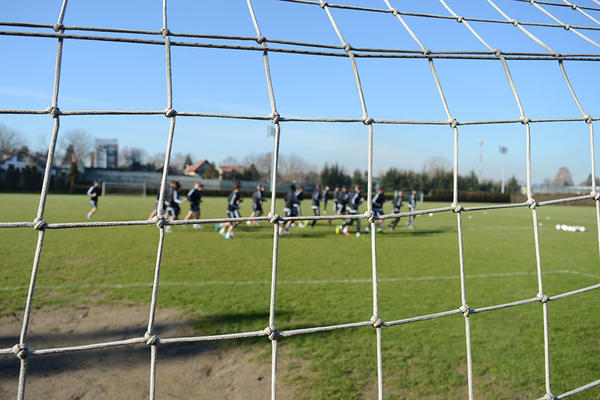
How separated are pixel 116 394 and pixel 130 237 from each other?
32.1ft

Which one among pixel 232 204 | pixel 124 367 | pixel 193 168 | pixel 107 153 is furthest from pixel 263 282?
pixel 193 168

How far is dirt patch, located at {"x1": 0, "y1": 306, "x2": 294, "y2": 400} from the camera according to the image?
3.34m

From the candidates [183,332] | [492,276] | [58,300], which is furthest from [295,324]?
[492,276]

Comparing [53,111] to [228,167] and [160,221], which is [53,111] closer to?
[160,221]

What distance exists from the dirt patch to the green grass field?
1.05ft

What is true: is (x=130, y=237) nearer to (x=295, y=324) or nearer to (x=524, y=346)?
(x=295, y=324)

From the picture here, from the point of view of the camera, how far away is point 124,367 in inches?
146

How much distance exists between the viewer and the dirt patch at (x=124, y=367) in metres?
3.34

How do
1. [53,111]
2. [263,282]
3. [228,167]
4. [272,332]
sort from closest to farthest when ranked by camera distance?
1. [53,111]
2. [272,332]
3. [263,282]
4. [228,167]

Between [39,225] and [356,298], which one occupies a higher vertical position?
[39,225]

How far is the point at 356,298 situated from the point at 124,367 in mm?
3375

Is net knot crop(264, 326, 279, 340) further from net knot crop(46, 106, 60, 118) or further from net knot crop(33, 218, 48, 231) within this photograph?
net knot crop(46, 106, 60, 118)

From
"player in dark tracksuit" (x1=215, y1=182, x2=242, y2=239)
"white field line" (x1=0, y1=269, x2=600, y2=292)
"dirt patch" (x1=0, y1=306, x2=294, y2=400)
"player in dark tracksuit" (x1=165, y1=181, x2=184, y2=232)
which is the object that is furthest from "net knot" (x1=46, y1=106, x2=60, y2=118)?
"player in dark tracksuit" (x1=165, y1=181, x2=184, y2=232)

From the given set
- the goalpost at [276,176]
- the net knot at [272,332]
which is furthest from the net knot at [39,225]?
the net knot at [272,332]
